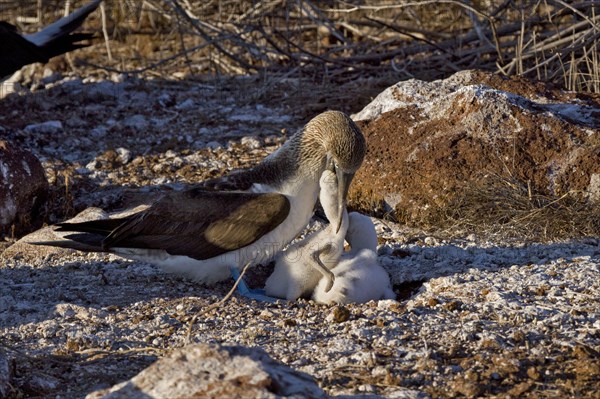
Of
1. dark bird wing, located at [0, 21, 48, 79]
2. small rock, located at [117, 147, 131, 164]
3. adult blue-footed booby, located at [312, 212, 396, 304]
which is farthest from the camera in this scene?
dark bird wing, located at [0, 21, 48, 79]

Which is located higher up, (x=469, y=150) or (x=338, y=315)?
(x=469, y=150)

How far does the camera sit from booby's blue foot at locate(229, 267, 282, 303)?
5119 millimetres

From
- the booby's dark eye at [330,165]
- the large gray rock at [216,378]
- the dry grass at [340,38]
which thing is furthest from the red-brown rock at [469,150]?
the large gray rock at [216,378]

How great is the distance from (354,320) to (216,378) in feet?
4.96

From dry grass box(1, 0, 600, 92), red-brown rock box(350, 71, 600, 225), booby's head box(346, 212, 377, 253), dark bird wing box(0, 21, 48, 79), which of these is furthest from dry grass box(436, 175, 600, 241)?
dark bird wing box(0, 21, 48, 79)

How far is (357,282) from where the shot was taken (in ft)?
16.2

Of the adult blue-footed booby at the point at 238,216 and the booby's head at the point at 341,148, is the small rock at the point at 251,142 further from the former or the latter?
the booby's head at the point at 341,148

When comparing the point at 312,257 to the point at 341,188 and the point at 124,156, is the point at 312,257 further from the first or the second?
the point at 124,156

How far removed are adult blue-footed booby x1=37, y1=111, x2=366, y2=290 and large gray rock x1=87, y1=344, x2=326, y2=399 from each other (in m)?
2.06

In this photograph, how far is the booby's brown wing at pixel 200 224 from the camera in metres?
5.16

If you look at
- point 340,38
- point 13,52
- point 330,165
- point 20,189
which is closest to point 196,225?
point 330,165

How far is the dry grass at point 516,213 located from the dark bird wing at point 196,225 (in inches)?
48.2

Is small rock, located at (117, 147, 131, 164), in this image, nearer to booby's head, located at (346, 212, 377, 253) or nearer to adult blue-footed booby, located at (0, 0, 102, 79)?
adult blue-footed booby, located at (0, 0, 102, 79)

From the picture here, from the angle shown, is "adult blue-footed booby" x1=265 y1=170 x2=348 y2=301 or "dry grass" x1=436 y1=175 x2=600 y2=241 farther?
"dry grass" x1=436 y1=175 x2=600 y2=241
